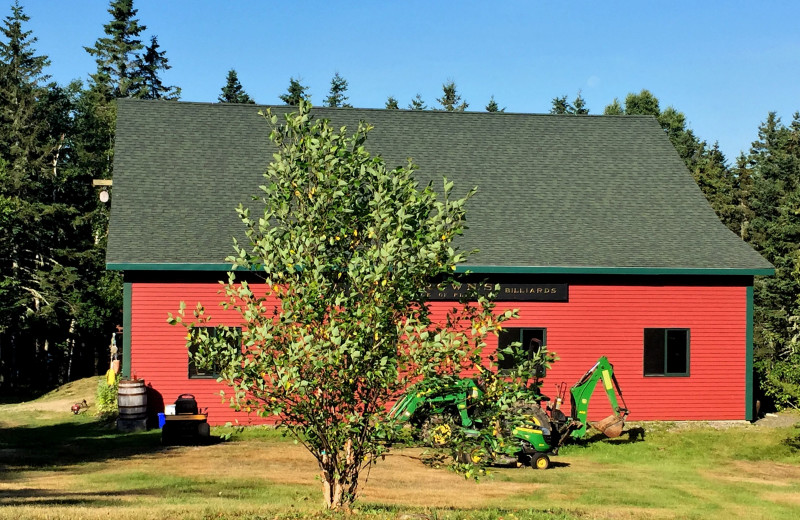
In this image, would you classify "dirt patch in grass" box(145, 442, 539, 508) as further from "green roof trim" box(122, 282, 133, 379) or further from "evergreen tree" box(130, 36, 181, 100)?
"evergreen tree" box(130, 36, 181, 100)

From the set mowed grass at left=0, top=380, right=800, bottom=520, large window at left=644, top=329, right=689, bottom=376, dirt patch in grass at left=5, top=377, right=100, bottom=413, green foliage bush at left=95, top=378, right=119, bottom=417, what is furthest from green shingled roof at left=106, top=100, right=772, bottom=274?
dirt patch in grass at left=5, top=377, right=100, bottom=413

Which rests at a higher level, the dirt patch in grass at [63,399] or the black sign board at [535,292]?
the black sign board at [535,292]

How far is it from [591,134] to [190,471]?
1955cm

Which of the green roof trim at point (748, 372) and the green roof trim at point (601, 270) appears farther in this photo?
the green roof trim at point (748, 372)

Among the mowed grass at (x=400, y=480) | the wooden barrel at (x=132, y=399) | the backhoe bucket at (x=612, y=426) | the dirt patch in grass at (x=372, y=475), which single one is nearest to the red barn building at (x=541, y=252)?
the wooden barrel at (x=132, y=399)

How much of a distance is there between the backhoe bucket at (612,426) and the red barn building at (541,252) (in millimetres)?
2436

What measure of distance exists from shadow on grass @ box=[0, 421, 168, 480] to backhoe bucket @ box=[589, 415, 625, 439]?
11.3m

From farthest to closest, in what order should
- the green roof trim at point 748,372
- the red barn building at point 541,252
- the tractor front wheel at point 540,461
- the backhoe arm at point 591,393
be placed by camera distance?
1. the green roof trim at point 748,372
2. the red barn building at point 541,252
3. the backhoe arm at point 591,393
4. the tractor front wheel at point 540,461

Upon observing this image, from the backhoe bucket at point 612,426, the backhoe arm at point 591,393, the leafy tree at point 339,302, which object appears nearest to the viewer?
the leafy tree at point 339,302

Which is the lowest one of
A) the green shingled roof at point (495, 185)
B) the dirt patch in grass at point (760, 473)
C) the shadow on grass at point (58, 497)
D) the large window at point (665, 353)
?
the dirt patch in grass at point (760, 473)

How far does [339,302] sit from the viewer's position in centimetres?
1102

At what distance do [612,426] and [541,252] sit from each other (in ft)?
17.7

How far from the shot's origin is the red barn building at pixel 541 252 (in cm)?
2547

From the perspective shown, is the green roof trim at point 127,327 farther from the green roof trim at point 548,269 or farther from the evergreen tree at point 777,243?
the evergreen tree at point 777,243
